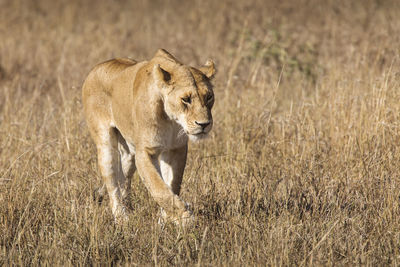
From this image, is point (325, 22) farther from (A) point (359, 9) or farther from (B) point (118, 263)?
(B) point (118, 263)

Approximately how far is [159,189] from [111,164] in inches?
40.5

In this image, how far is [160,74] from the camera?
4.55m

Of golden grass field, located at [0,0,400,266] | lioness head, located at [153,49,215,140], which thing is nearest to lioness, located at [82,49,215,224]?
lioness head, located at [153,49,215,140]

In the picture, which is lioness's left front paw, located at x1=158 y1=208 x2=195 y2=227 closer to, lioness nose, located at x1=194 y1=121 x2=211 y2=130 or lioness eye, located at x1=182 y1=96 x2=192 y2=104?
lioness nose, located at x1=194 y1=121 x2=211 y2=130

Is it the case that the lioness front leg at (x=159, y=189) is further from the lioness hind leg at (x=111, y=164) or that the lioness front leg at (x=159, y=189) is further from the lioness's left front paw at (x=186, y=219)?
the lioness hind leg at (x=111, y=164)

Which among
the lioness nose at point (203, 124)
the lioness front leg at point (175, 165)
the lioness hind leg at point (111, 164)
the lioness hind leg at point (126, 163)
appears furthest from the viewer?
the lioness hind leg at point (126, 163)

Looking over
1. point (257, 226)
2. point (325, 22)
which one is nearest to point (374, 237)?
point (257, 226)

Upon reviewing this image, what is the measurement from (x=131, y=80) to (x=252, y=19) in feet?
28.3

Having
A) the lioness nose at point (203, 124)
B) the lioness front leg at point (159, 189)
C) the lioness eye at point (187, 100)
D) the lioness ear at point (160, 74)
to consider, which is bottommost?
the lioness front leg at point (159, 189)

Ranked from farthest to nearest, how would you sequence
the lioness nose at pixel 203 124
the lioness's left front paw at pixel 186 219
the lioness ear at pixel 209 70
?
the lioness ear at pixel 209 70, the lioness's left front paw at pixel 186 219, the lioness nose at pixel 203 124

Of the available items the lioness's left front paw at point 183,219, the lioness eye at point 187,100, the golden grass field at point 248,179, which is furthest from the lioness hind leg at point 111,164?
the lioness eye at point 187,100

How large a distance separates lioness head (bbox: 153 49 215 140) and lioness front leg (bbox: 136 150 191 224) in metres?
0.40

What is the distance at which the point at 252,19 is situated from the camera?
44.2 feet

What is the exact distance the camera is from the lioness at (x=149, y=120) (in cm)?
449
